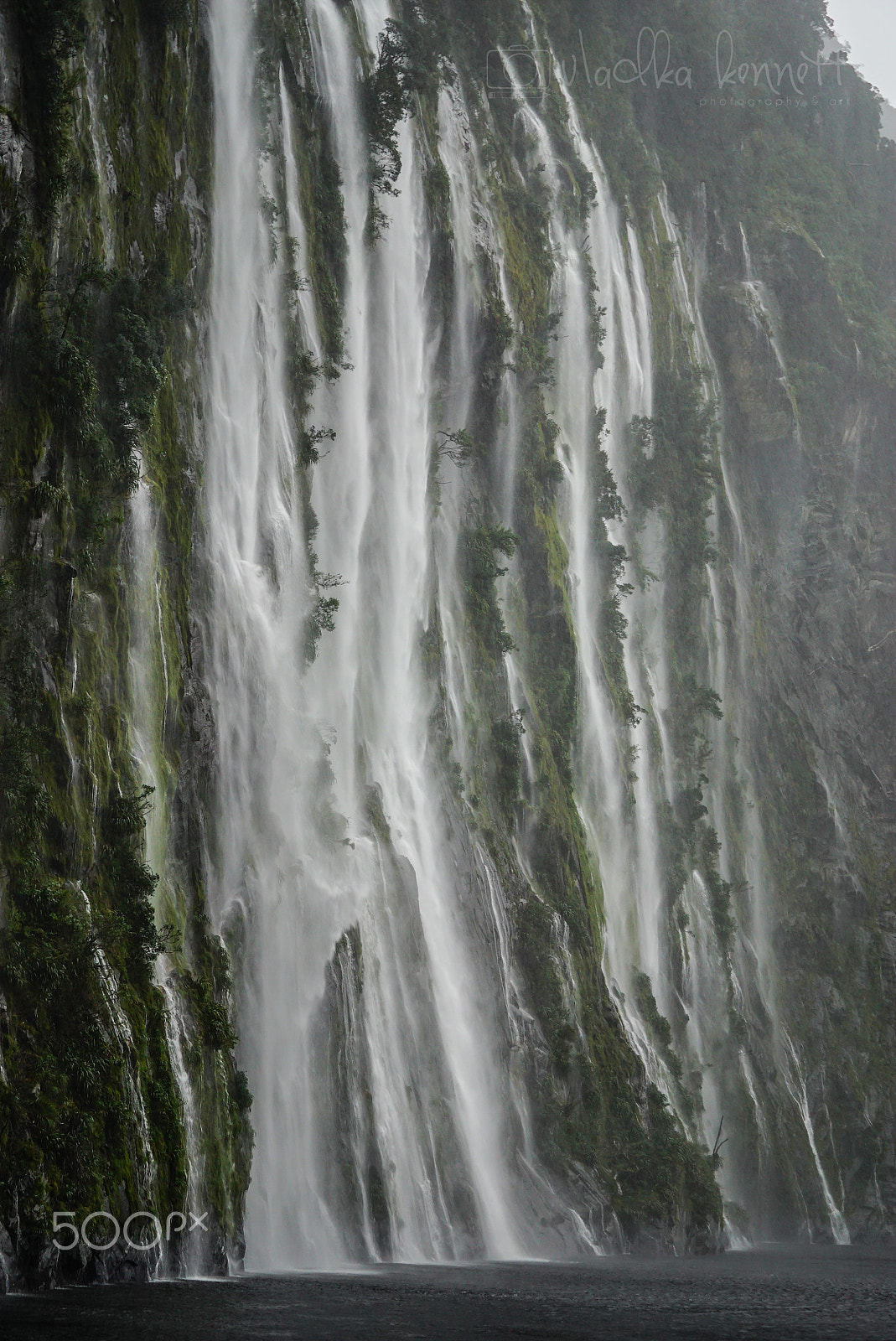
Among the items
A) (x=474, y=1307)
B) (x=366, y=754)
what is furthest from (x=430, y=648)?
(x=474, y=1307)

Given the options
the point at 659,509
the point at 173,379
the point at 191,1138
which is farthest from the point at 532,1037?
the point at 659,509

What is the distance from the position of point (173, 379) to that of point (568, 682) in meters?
17.4

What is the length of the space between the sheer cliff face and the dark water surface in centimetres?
187

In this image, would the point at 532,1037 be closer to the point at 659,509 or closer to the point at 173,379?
the point at 173,379

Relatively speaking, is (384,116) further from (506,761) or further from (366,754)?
(506,761)

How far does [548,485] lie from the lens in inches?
1713

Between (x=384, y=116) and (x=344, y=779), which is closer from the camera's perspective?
(x=344, y=779)

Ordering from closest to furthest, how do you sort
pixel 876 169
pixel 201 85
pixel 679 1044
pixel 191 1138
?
pixel 191 1138 → pixel 201 85 → pixel 679 1044 → pixel 876 169
